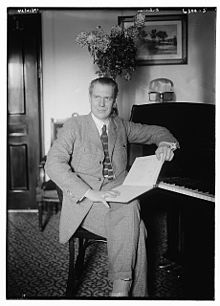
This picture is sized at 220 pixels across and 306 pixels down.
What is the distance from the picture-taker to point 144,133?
189 cm

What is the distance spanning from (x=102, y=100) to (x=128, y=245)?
2.08 ft

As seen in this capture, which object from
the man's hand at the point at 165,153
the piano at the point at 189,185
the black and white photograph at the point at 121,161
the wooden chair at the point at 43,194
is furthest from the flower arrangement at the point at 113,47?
the wooden chair at the point at 43,194

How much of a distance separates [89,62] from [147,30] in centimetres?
40

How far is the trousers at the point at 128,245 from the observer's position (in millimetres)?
1580

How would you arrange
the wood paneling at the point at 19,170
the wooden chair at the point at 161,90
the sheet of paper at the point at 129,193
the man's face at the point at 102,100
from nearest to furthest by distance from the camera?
the sheet of paper at the point at 129,193 < the man's face at the point at 102,100 < the wood paneling at the point at 19,170 < the wooden chair at the point at 161,90

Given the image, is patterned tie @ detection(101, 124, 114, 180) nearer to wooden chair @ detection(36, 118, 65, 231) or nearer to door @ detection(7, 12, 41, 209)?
door @ detection(7, 12, 41, 209)

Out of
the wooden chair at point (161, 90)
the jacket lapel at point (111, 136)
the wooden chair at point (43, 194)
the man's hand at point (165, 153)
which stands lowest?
the wooden chair at point (43, 194)

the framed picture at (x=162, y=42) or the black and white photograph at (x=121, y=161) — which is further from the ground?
the framed picture at (x=162, y=42)

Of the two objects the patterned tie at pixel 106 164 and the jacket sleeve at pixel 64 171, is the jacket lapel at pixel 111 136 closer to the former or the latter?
the patterned tie at pixel 106 164

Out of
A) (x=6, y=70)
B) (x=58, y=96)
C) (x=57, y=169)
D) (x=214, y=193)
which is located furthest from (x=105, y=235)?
(x=58, y=96)

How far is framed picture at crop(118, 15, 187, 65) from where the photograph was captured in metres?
2.08

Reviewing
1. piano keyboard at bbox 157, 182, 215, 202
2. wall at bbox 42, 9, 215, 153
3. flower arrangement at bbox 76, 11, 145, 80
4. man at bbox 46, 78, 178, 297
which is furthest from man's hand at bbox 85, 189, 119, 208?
flower arrangement at bbox 76, 11, 145, 80

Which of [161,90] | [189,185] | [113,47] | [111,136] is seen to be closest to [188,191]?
[189,185]

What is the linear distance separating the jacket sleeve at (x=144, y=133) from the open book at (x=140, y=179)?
0.23 m
